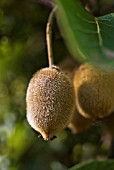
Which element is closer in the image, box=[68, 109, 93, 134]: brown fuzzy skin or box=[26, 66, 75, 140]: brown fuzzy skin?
box=[26, 66, 75, 140]: brown fuzzy skin

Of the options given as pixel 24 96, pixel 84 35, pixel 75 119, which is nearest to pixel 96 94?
pixel 75 119

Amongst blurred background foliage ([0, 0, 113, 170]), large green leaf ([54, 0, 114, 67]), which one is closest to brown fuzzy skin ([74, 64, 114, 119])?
large green leaf ([54, 0, 114, 67])

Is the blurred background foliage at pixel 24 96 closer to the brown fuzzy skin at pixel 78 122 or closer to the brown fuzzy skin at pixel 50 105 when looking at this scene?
the brown fuzzy skin at pixel 78 122

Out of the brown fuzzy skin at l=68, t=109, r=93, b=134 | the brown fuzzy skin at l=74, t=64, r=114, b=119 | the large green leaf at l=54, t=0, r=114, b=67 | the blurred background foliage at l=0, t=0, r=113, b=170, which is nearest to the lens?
the large green leaf at l=54, t=0, r=114, b=67

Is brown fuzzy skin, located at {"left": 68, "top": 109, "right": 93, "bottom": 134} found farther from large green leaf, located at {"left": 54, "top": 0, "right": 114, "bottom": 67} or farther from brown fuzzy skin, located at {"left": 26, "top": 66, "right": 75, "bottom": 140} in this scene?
large green leaf, located at {"left": 54, "top": 0, "right": 114, "bottom": 67}

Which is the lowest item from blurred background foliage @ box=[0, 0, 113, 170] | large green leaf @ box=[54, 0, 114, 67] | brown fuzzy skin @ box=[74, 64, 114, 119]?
large green leaf @ box=[54, 0, 114, 67]

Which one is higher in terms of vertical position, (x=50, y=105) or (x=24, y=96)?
(x=24, y=96)

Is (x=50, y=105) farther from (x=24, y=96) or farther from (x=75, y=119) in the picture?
A: (x=24, y=96)

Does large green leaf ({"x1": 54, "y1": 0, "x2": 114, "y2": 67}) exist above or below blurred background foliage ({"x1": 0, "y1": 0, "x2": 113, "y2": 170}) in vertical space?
below
